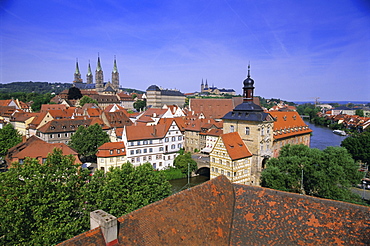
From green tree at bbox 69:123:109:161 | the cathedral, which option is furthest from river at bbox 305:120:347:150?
the cathedral

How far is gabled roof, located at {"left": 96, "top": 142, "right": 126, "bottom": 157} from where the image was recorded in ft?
131

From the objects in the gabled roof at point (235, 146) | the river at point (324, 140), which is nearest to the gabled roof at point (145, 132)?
the gabled roof at point (235, 146)

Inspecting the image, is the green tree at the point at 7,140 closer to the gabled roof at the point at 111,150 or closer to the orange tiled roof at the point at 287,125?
the gabled roof at the point at 111,150

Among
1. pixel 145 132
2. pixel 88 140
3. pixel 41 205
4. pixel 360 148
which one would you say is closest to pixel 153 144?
pixel 145 132

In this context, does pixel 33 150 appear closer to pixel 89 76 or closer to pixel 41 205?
pixel 41 205

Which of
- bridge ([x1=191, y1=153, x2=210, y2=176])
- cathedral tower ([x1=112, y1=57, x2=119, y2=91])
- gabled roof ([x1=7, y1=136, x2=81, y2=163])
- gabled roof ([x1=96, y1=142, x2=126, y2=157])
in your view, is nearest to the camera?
gabled roof ([x1=7, y1=136, x2=81, y2=163])

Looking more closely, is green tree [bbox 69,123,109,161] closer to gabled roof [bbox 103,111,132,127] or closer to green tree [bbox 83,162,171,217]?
gabled roof [bbox 103,111,132,127]

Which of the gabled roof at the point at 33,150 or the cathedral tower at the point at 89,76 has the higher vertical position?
the cathedral tower at the point at 89,76

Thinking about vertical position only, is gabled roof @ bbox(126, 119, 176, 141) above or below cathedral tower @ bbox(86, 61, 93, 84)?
below

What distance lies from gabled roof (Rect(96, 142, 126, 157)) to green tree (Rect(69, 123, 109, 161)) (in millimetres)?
5396

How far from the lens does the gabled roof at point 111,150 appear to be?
131 feet

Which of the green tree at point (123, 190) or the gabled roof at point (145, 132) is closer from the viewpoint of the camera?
the green tree at point (123, 190)

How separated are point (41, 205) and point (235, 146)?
24.7 metres

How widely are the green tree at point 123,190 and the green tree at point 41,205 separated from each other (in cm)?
101
